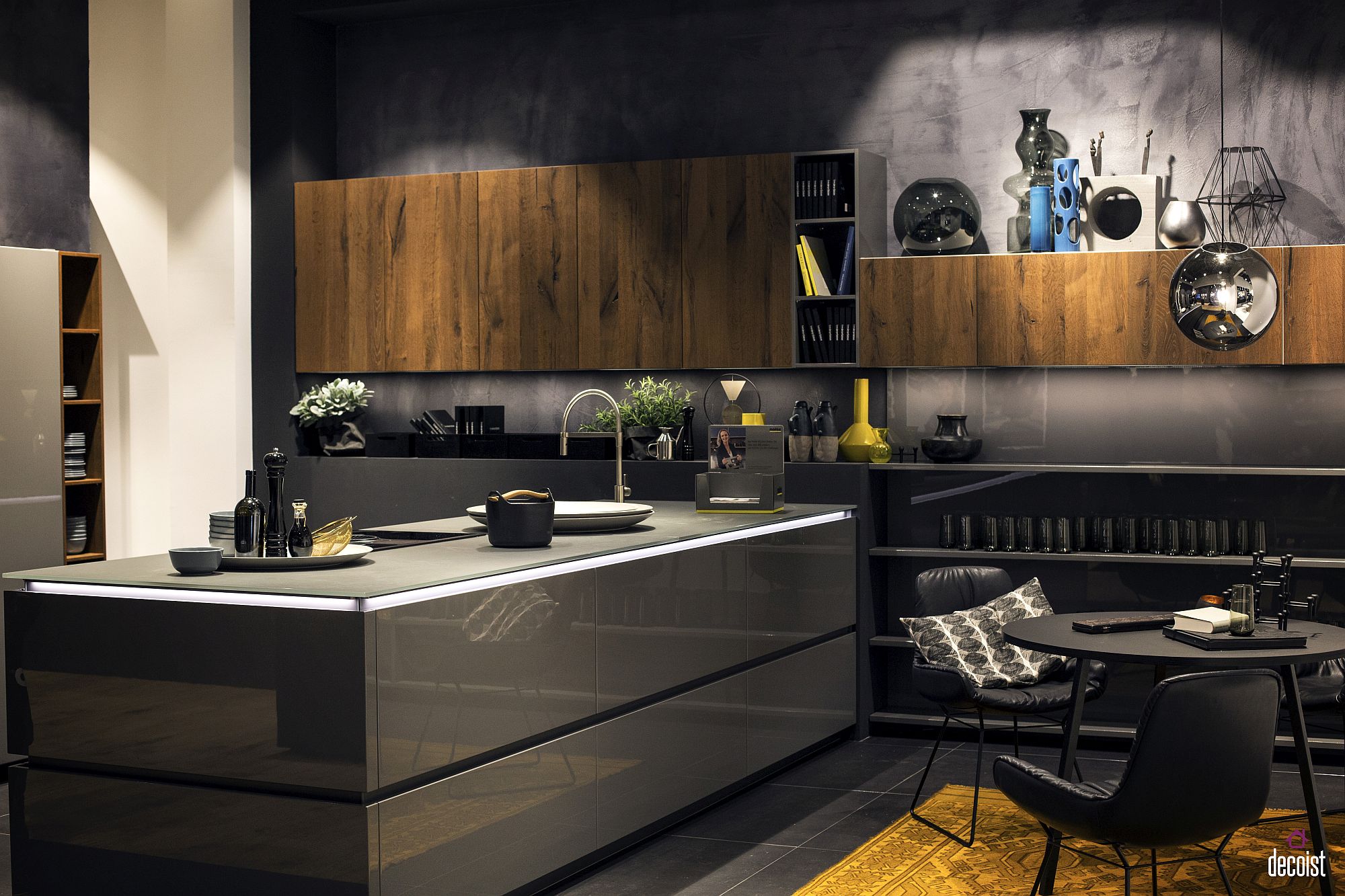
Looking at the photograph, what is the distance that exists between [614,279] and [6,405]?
2641mm

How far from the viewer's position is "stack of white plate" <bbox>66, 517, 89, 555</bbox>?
584 cm

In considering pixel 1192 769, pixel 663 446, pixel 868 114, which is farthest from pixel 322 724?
pixel 868 114

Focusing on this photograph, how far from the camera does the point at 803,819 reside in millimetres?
4898

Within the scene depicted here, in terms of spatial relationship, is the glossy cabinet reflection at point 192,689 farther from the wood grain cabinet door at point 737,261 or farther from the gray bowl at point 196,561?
the wood grain cabinet door at point 737,261

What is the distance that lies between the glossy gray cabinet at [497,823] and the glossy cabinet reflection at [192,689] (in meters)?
0.24

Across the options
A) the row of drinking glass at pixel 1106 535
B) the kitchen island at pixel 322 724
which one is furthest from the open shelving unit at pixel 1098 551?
the kitchen island at pixel 322 724

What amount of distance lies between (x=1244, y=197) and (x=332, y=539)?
4.17 m

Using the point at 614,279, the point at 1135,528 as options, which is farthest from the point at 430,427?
the point at 1135,528

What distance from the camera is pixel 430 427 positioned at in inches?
268

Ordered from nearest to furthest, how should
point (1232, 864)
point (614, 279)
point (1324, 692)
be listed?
1. point (1232, 864)
2. point (1324, 692)
3. point (614, 279)

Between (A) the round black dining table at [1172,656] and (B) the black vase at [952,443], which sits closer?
(A) the round black dining table at [1172,656]

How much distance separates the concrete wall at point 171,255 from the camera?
7.11m

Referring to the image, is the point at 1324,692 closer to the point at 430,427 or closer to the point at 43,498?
the point at 430,427

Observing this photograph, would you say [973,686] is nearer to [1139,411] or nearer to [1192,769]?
[1192,769]
